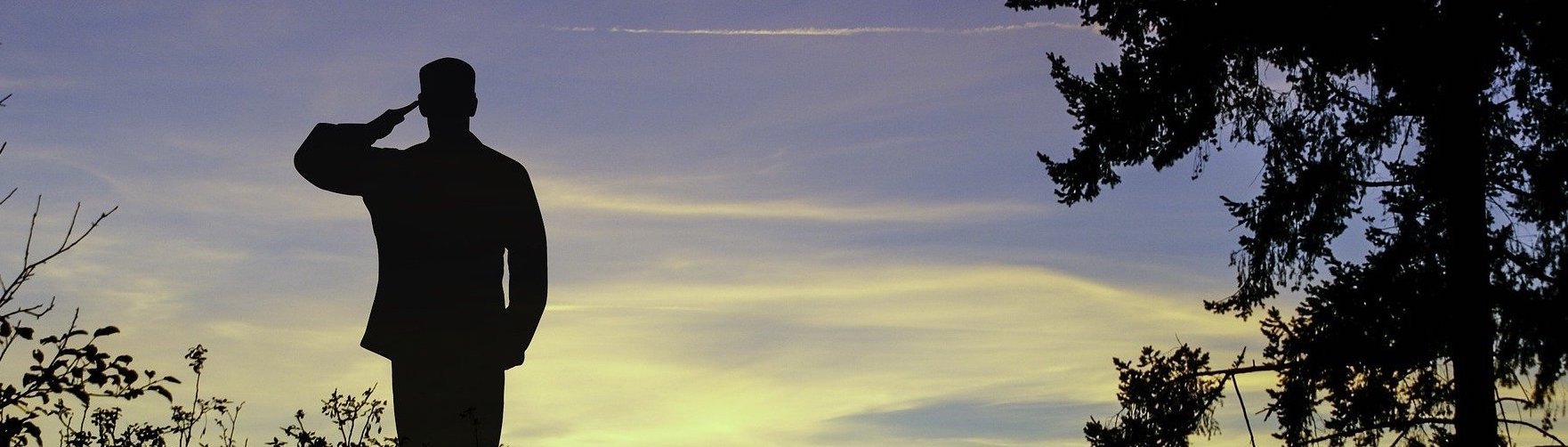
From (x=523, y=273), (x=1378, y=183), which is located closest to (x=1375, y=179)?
(x=1378, y=183)

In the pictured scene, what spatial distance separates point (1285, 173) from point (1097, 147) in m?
1.60

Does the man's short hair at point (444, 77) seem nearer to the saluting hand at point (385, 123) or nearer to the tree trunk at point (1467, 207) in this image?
the saluting hand at point (385, 123)

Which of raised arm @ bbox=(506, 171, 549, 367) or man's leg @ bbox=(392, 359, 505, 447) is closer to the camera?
man's leg @ bbox=(392, 359, 505, 447)

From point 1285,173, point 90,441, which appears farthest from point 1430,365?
point 90,441

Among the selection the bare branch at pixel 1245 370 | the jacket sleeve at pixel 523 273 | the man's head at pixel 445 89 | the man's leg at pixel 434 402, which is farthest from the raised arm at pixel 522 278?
the bare branch at pixel 1245 370

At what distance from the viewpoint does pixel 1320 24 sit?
1129 cm

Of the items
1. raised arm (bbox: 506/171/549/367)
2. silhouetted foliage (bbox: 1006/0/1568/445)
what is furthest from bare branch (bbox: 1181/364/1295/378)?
raised arm (bbox: 506/171/549/367)

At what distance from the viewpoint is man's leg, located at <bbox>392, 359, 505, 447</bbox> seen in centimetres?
986

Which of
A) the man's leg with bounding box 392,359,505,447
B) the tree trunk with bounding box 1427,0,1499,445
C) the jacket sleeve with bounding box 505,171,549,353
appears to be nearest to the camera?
the man's leg with bounding box 392,359,505,447

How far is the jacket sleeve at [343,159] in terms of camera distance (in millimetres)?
9914

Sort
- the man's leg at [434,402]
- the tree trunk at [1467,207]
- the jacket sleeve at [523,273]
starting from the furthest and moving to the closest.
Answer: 1. the tree trunk at [1467,207]
2. the jacket sleeve at [523,273]
3. the man's leg at [434,402]

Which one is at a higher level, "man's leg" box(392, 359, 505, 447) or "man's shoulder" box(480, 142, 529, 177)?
"man's shoulder" box(480, 142, 529, 177)

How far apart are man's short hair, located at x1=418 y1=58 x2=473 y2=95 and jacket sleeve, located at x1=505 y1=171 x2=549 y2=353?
822 mm

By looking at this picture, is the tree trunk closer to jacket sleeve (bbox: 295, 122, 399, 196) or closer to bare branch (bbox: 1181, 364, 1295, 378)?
bare branch (bbox: 1181, 364, 1295, 378)
